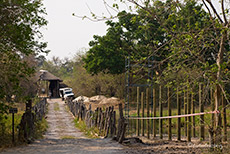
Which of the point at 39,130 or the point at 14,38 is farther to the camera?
the point at 39,130

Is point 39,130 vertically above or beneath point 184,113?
beneath

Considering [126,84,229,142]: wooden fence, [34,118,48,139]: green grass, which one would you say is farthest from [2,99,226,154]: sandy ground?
[34,118,48,139]: green grass

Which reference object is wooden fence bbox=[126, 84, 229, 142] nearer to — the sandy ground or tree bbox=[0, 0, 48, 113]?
the sandy ground

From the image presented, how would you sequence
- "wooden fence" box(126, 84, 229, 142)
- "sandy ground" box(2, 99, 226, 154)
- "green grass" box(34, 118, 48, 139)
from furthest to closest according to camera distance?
"green grass" box(34, 118, 48, 139)
"sandy ground" box(2, 99, 226, 154)
"wooden fence" box(126, 84, 229, 142)

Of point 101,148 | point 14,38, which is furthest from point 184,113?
point 14,38

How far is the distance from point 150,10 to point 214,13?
4.63 ft

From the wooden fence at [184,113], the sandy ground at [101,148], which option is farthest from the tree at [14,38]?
the wooden fence at [184,113]

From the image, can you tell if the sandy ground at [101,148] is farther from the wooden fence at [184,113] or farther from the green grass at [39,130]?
the green grass at [39,130]

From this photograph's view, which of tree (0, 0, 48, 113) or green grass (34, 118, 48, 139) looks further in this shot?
green grass (34, 118, 48, 139)

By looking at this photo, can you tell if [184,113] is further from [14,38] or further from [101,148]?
[14,38]

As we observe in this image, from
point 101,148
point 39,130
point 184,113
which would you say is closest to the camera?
point 101,148

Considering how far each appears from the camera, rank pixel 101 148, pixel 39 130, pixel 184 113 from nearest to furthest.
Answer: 1. pixel 101 148
2. pixel 184 113
3. pixel 39 130

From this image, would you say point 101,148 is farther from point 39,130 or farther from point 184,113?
point 39,130

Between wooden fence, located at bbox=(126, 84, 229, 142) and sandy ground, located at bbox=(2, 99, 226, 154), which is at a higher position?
wooden fence, located at bbox=(126, 84, 229, 142)
